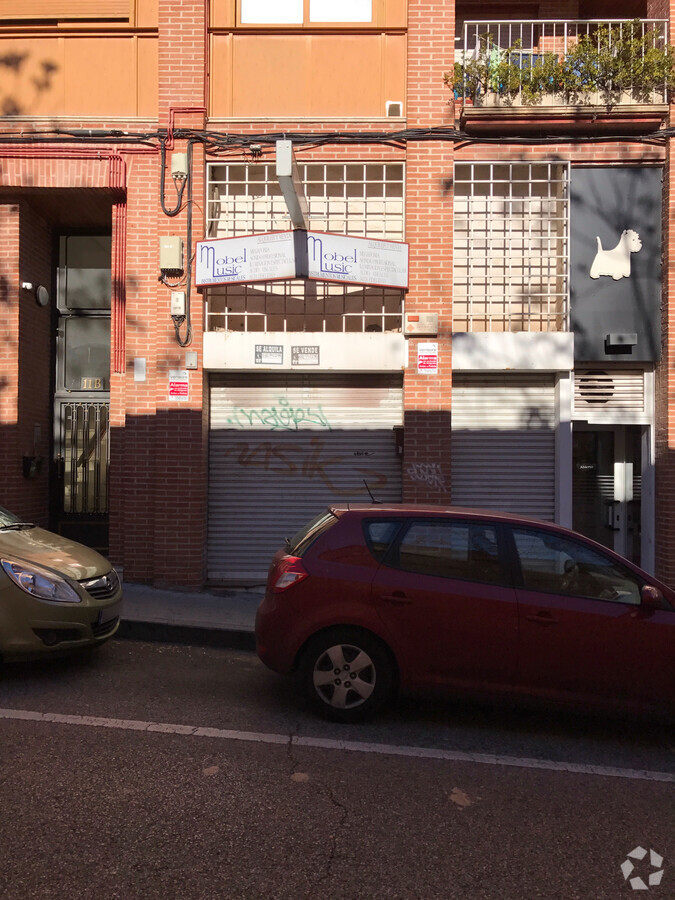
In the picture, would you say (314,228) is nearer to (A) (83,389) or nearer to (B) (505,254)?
(B) (505,254)

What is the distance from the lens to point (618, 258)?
966cm

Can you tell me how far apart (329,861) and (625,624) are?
105 inches

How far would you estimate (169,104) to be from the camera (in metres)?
9.61

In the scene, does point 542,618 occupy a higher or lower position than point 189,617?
higher

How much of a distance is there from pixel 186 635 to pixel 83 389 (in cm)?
497

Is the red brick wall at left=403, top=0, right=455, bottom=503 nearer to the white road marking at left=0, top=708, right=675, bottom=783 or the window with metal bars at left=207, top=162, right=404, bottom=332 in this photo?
the window with metal bars at left=207, top=162, right=404, bottom=332

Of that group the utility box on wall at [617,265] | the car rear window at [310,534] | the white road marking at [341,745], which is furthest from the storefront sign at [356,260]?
the white road marking at [341,745]

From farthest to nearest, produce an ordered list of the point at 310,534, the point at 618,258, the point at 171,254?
the point at 618,258 < the point at 171,254 < the point at 310,534

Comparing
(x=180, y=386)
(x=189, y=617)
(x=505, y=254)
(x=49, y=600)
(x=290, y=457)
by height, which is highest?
(x=505, y=254)

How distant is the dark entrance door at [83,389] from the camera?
→ 10758 mm

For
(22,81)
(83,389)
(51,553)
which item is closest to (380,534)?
(51,553)

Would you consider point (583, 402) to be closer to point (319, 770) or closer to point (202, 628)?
point (202, 628)

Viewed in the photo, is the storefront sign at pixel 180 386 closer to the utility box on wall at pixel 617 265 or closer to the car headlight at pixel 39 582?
the car headlight at pixel 39 582

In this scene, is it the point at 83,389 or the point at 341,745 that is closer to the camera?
the point at 341,745
